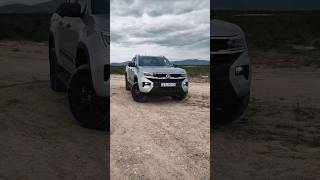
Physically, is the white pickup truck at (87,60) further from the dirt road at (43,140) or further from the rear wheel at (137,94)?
the rear wheel at (137,94)

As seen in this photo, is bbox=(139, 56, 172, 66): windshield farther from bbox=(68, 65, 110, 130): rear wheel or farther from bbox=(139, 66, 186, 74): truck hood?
bbox=(68, 65, 110, 130): rear wheel

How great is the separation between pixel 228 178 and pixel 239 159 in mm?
614

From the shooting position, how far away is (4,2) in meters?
9.80

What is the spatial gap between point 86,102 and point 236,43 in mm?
1768

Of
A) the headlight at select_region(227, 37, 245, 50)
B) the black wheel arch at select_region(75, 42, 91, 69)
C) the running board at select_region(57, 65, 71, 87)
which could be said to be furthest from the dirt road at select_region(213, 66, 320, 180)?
the running board at select_region(57, 65, 71, 87)

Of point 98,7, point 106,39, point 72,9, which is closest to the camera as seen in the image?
point 106,39

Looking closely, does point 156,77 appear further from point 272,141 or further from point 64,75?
point 64,75

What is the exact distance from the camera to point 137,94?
3.79 m

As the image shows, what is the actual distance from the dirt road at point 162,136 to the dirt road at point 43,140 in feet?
3.02

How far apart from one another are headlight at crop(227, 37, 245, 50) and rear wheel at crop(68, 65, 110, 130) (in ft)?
4.77

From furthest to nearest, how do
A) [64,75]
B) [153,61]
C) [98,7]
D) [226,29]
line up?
1. [64,75]
2. [226,29]
3. [98,7]
4. [153,61]

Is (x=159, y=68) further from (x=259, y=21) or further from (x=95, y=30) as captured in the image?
(x=259, y=21)

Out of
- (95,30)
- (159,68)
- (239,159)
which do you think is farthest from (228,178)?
(95,30)

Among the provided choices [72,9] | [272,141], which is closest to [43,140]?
[72,9]
